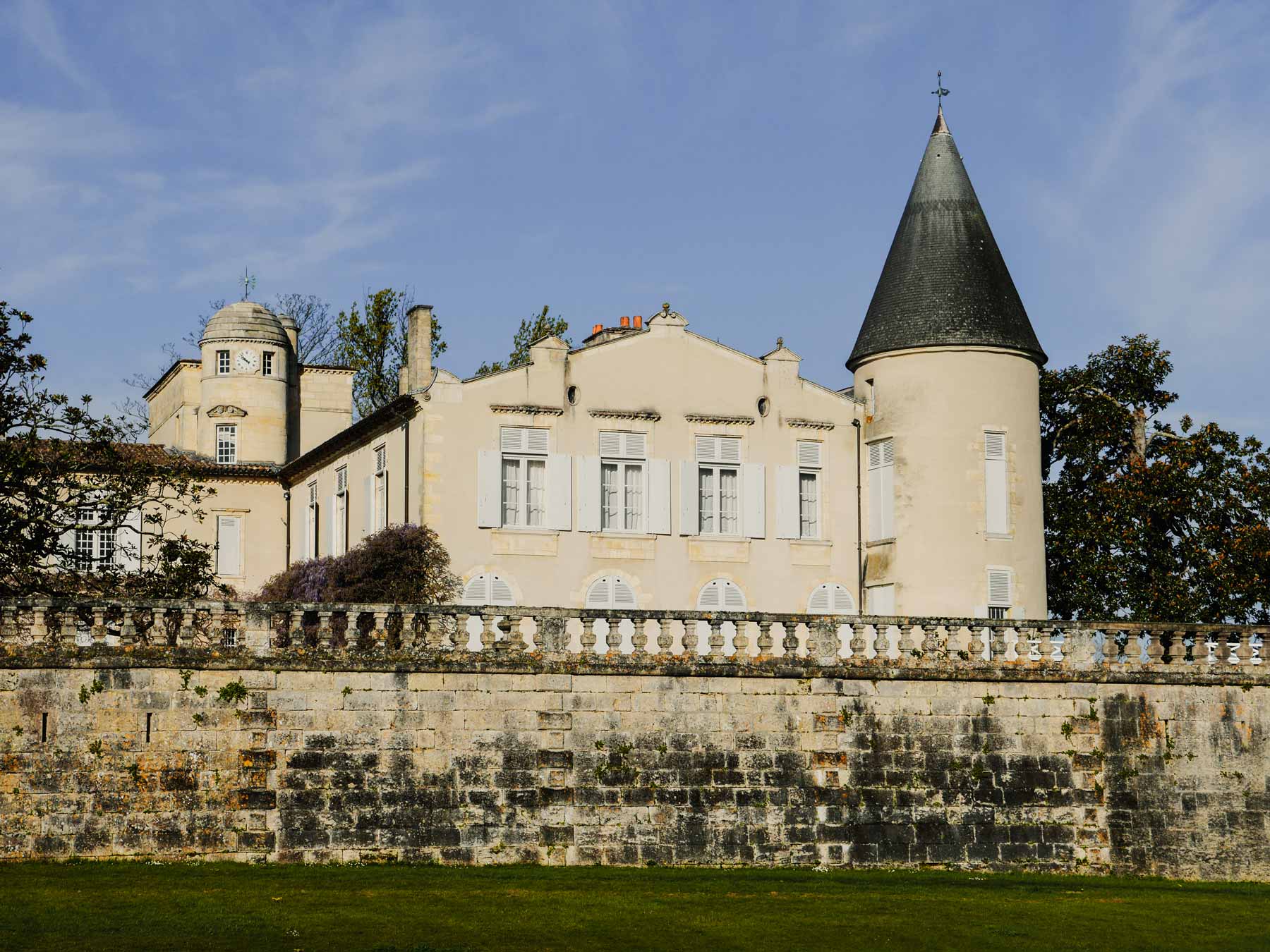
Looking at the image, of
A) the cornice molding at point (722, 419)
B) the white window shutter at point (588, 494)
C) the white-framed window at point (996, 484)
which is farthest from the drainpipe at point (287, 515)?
the white-framed window at point (996, 484)

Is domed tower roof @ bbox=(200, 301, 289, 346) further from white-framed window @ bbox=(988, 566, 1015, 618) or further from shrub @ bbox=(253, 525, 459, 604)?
white-framed window @ bbox=(988, 566, 1015, 618)

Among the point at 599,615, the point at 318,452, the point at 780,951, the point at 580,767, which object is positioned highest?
the point at 318,452

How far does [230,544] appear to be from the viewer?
41688 mm

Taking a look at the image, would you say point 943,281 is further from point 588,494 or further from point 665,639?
point 665,639

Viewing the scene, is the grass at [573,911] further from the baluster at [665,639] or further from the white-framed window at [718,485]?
the white-framed window at [718,485]

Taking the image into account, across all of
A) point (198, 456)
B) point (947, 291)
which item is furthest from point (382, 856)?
point (198, 456)

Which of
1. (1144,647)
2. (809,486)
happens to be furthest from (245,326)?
(1144,647)

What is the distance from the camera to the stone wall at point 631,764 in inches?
842

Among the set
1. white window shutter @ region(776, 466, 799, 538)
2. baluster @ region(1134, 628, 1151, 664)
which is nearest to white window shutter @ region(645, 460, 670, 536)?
white window shutter @ region(776, 466, 799, 538)

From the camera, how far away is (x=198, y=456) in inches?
1740

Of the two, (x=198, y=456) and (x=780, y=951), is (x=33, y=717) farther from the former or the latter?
(x=198, y=456)

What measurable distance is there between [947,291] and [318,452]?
13.8 m

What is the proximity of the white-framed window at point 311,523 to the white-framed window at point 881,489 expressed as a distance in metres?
12.4

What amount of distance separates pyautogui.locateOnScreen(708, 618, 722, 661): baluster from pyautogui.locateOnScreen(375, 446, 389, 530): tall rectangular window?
11228 millimetres
